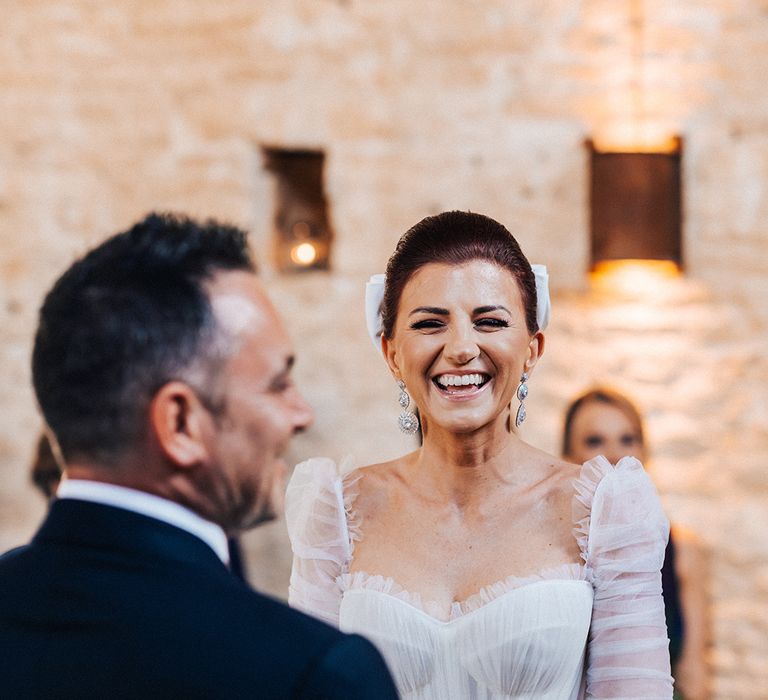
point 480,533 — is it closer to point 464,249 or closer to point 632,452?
point 464,249

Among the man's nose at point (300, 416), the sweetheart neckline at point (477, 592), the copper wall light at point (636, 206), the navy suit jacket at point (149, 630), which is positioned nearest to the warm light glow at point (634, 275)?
the copper wall light at point (636, 206)

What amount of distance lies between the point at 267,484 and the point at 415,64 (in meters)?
3.29

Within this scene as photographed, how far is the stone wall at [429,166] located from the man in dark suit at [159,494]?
286cm

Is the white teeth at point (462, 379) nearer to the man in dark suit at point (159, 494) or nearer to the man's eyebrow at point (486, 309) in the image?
the man's eyebrow at point (486, 309)

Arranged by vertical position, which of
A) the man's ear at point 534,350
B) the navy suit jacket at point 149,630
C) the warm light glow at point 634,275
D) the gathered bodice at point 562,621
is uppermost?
the warm light glow at point 634,275

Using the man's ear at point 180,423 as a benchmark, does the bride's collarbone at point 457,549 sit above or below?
below

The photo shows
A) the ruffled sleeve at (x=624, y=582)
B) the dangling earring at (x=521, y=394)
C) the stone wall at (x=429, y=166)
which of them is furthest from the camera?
the stone wall at (x=429, y=166)

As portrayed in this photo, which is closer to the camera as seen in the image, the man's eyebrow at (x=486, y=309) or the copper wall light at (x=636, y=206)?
the man's eyebrow at (x=486, y=309)

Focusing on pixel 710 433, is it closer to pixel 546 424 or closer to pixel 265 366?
pixel 546 424

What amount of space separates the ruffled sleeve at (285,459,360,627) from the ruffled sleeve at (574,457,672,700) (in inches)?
16.3

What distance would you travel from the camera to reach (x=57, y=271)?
419cm

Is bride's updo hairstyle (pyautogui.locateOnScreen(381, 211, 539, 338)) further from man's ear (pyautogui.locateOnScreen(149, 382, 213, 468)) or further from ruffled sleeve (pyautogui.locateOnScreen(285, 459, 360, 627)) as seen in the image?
man's ear (pyautogui.locateOnScreen(149, 382, 213, 468))

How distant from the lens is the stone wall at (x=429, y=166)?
387cm

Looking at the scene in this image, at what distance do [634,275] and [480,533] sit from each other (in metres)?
→ 2.30
